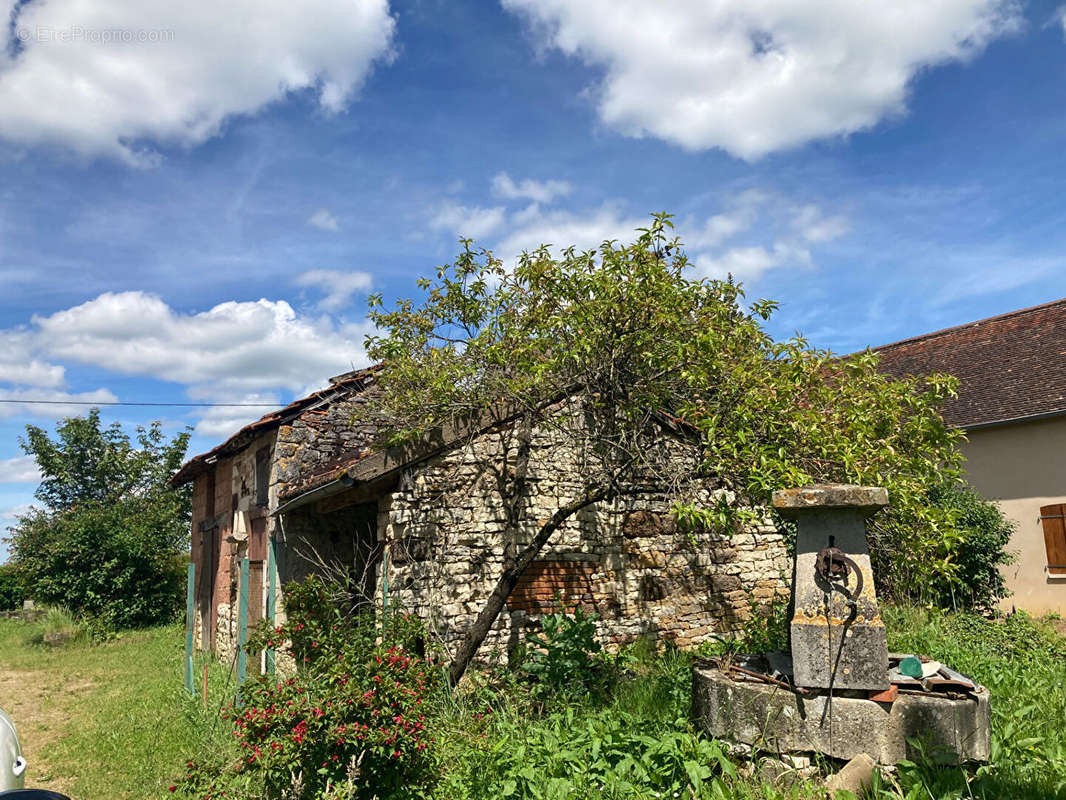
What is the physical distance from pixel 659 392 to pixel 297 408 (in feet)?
19.2

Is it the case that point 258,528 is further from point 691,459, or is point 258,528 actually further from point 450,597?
point 691,459

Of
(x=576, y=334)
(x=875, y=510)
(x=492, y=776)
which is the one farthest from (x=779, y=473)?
(x=492, y=776)

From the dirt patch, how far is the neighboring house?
1336 centimetres

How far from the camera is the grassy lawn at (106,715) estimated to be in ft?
22.4

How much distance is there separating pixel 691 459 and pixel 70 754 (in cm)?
736

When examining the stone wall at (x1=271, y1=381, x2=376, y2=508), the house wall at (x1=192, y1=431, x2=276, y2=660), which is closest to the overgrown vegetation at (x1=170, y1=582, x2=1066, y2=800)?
the stone wall at (x1=271, y1=381, x2=376, y2=508)

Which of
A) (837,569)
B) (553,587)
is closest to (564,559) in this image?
(553,587)

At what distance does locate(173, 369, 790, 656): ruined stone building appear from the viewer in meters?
7.64

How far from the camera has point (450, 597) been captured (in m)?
7.62

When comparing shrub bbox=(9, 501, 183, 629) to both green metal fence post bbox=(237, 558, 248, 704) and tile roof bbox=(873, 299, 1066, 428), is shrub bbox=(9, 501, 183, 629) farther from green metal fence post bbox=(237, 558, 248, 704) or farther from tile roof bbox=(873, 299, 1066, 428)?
tile roof bbox=(873, 299, 1066, 428)

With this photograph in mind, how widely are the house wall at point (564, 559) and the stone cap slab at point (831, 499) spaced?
3782mm

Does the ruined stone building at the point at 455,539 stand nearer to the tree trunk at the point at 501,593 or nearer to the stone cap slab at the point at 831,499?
the tree trunk at the point at 501,593

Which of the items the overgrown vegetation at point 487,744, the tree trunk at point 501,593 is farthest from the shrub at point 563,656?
the tree trunk at point 501,593

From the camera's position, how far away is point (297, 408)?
1052 centimetres
